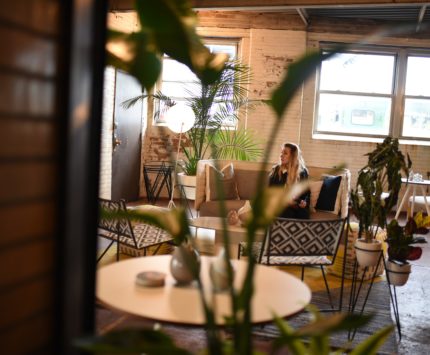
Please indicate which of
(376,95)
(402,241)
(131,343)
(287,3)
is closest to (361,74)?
(376,95)

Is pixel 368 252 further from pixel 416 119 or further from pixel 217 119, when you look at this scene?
pixel 416 119

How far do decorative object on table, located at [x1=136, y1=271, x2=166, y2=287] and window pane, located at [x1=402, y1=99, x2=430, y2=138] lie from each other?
24.7ft

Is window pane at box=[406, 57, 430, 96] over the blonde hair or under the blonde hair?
over

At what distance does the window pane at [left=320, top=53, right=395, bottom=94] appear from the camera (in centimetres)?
886

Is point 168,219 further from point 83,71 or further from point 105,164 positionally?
point 105,164

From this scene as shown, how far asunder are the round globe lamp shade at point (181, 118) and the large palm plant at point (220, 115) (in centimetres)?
17

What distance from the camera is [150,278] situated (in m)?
2.23

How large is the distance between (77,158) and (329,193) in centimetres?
515

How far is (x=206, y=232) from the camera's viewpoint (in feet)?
20.1

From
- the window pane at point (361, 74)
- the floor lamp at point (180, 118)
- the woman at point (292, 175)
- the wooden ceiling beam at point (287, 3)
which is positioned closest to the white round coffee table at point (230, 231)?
the woman at point (292, 175)

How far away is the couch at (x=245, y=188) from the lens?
5.82 meters

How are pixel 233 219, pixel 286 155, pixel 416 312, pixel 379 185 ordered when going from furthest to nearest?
pixel 286 155 < pixel 233 219 < pixel 416 312 < pixel 379 185

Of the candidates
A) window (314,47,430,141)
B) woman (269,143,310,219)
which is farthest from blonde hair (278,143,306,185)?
window (314,47,430,141)

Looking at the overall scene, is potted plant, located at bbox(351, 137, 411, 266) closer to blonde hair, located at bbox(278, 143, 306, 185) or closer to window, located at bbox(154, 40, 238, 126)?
blonde hair, located at bbox(278, 143, 306, 185)
